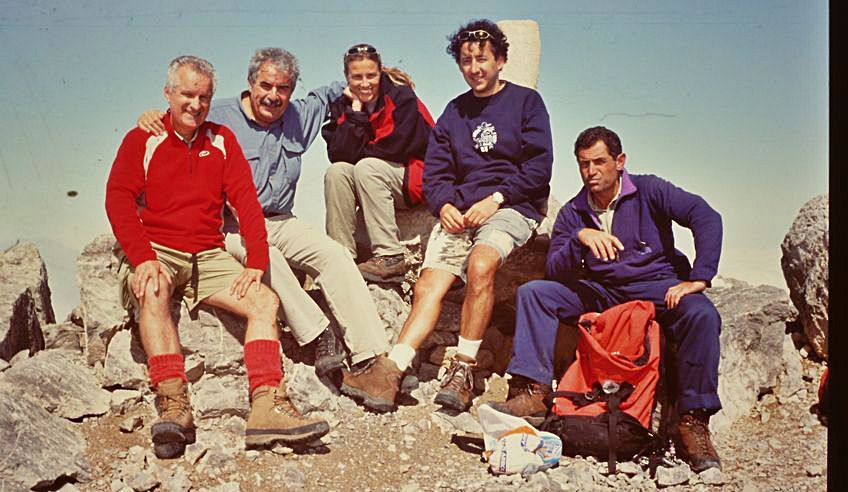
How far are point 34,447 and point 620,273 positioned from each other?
353cm

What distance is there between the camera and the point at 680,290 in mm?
5148

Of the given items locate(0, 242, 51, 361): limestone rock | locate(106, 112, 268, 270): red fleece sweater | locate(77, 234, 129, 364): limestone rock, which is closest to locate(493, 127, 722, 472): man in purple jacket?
locate(106, 112, 268, 270): red fleece sweater

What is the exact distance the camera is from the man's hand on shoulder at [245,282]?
5.20m

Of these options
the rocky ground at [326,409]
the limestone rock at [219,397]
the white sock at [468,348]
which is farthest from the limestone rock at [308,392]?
the white sock at [468,348]

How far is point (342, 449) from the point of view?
5.09 meters

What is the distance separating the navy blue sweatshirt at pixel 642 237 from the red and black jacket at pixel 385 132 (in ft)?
4.28

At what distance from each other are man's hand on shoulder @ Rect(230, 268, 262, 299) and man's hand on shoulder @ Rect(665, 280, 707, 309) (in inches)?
96.3

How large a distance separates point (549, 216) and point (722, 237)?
5.01 feet

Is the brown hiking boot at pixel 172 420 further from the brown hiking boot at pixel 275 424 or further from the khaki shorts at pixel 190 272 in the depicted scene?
the khaki shorts at pixel 190 272

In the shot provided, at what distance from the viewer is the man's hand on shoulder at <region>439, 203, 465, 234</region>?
5.75 metres

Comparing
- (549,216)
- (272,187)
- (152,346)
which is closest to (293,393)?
(152,346)

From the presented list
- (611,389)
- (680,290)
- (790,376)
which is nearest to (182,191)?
(611,389)

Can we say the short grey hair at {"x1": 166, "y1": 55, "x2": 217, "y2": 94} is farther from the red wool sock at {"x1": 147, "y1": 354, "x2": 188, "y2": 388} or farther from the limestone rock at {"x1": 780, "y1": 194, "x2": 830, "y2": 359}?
the limestone rock at {"x1": 780, "y1": 194, "x2": 830, "y2": 359}

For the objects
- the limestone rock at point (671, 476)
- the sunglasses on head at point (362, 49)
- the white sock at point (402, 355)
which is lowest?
the limestone rock at point (671, 476)
